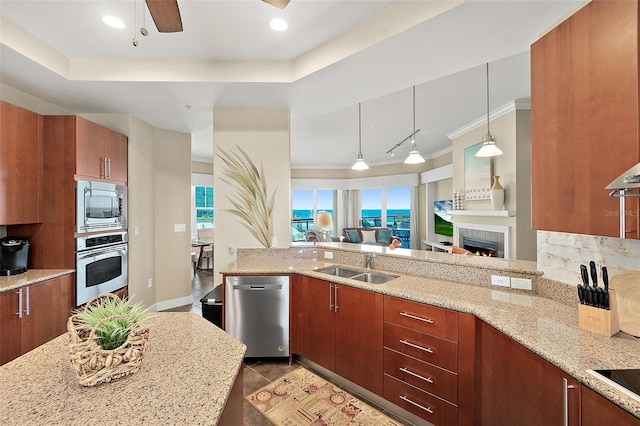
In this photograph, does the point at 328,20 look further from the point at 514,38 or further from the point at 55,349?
the point at 55,349

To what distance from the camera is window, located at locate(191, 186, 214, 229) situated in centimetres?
757

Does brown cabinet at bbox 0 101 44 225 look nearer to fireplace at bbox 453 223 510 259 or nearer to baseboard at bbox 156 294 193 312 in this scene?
baseboard at bbox 156 294 193 312

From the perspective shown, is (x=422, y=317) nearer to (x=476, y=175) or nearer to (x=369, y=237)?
(x=476, y=175)

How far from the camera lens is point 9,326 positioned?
220cm

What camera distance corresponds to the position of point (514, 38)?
79.5 inches

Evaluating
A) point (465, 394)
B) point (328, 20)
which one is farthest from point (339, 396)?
point (328, 20)

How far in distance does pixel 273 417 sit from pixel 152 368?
1369 millimetres

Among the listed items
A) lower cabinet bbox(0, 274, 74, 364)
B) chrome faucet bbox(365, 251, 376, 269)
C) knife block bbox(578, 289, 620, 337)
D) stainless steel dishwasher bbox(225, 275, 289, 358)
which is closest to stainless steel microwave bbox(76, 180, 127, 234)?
lower cabinet bbox(0, 274, 74, 364)

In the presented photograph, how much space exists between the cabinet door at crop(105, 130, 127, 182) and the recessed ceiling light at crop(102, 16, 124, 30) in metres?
1.40

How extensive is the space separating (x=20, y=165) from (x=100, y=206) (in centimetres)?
70

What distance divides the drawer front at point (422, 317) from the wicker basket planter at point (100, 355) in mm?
1522

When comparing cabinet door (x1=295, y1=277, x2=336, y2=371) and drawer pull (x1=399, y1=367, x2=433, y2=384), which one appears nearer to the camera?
drawer pull (x1=399, y1=367, x2=433, y2=384)

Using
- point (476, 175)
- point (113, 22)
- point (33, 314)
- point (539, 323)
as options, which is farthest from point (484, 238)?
point (33, 314)

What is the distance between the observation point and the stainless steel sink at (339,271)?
2.80m
